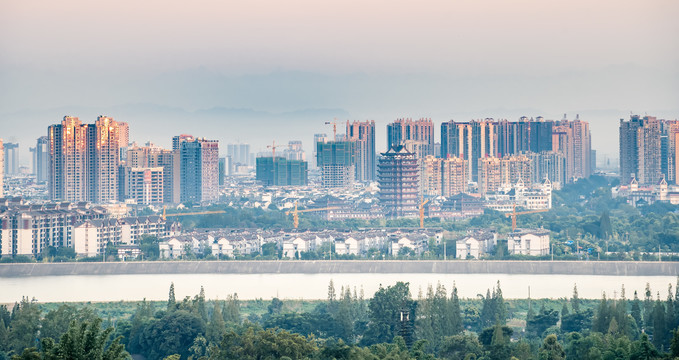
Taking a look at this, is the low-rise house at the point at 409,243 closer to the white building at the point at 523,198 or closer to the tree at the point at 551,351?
the white building at the point at 523,198

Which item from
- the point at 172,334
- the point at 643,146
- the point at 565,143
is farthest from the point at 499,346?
the point at 565,143

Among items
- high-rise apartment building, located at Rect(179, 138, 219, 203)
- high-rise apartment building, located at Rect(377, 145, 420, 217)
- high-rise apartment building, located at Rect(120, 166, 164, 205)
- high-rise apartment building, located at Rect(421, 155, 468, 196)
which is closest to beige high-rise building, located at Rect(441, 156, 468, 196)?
high-rise apartment building, located at Rect(421, 155, 468, 196)

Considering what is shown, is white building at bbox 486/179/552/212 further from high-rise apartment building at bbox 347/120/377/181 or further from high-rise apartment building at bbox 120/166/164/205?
high-rise apartment building at bbox 347/120/377/181

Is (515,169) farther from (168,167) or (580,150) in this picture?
(580,150)

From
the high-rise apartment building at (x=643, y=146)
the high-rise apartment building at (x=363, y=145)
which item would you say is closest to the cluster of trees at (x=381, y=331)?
the high-rise apartment building at (x=643, y=146)

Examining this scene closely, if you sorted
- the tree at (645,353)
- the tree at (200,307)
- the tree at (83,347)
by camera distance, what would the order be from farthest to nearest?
1. the tree at (200,307)
2. the tree at (645,353)
3. the tree at (83,347)

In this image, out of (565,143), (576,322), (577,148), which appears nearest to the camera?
(576,322)
